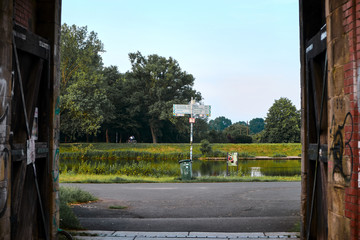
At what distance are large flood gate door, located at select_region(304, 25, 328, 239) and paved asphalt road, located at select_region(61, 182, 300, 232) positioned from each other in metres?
1.83

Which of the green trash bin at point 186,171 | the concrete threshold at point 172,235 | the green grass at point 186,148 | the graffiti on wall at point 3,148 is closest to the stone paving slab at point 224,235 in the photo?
the concrete threshold at point 172,235

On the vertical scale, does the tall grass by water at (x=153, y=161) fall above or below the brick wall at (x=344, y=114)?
below

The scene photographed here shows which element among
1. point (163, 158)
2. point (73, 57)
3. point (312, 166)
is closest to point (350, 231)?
point (312, 166)

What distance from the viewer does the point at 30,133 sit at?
18.2 feet

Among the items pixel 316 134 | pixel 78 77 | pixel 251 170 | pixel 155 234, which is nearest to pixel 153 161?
pixel 78 77

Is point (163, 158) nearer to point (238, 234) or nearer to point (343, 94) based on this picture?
point (238, 234)

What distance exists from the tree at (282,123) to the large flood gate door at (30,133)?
6938 centimetres

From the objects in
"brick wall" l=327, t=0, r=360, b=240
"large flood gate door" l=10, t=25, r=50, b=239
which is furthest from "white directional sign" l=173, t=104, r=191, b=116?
"brick wall" l=327, t=0, r=360, b=240

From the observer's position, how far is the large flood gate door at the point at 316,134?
18.4 feet

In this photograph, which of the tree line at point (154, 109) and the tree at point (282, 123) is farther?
the tree at point (282, 123)

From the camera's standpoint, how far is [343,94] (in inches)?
175

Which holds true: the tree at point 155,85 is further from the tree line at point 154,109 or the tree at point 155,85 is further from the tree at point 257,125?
the tree at point 257,125

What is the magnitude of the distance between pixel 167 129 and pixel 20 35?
6575cm

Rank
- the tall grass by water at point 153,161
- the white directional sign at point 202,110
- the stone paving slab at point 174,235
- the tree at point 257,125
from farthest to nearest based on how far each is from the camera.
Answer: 1. the tree at point 257,125
2. the white directional sign at point 202,110
3. the tall grass by water at point 153,161
4. the stone paving slab at point 174,235
